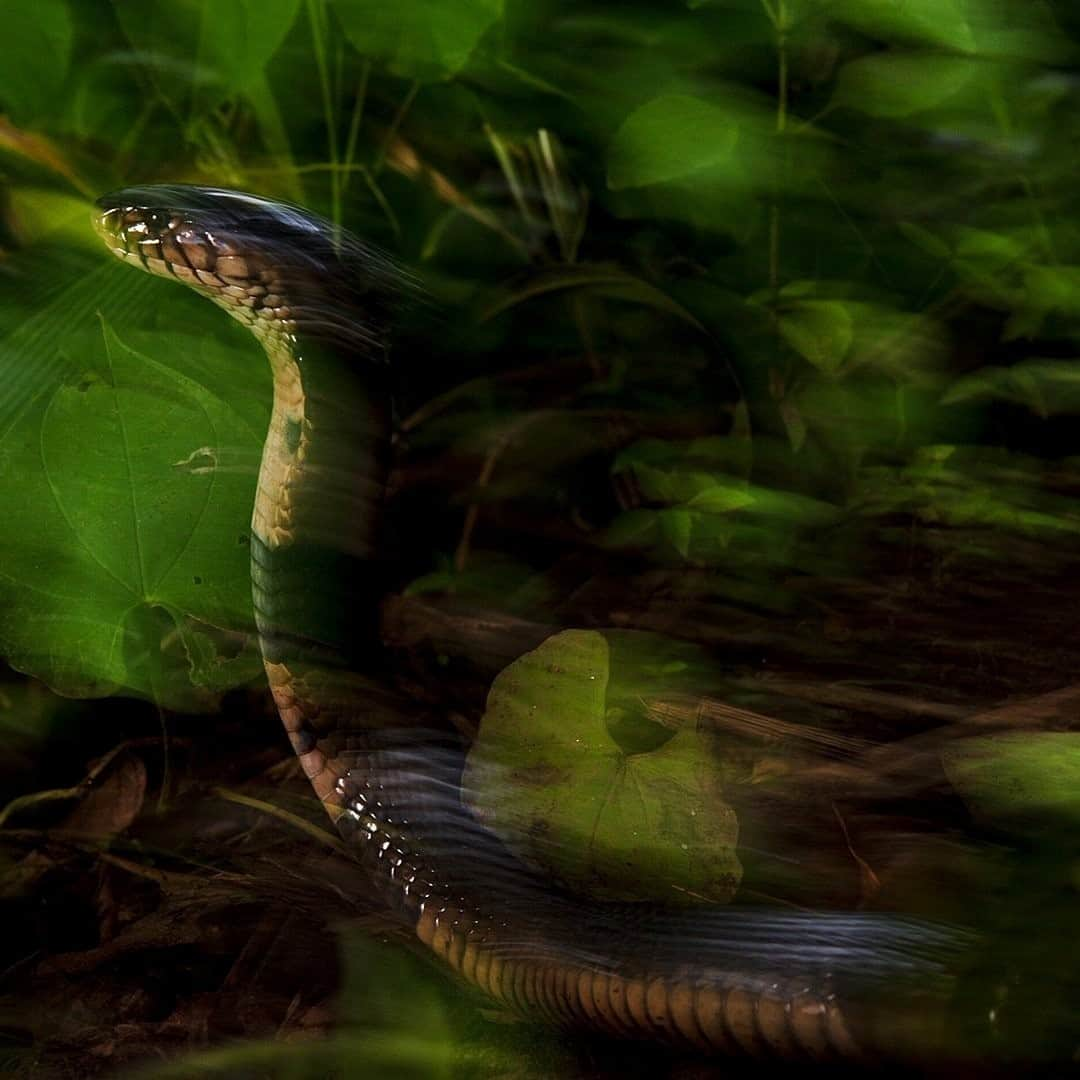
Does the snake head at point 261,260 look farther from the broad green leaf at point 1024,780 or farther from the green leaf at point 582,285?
the broad green leaf at point 1024,780

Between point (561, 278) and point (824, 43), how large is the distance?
20.9 inches

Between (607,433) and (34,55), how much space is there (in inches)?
36.0

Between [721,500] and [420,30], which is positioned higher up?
[420,30]

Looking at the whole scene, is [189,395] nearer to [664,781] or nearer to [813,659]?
[664,781]

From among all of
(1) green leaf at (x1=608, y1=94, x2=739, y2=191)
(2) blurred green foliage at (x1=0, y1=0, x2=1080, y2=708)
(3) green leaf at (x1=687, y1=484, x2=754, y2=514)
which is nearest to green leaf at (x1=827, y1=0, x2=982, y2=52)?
(2) blurred green foliage at (x1=0, y1=0, x2=1080, y2=708)

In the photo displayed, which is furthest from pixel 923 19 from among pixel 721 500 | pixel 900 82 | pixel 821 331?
pixel 721 500

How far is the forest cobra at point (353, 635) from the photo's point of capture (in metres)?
0.99

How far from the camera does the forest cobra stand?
995mm

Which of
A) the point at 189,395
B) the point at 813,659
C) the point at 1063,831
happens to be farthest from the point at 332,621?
the point at 1063,831

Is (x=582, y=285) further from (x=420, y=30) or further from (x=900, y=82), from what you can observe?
(x=900, y=82)

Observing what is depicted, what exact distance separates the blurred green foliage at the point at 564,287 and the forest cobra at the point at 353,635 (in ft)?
0.42

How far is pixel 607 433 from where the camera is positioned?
1.85 m

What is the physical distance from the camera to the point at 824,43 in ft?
4.77

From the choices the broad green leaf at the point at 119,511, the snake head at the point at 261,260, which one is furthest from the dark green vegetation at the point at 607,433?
the snake head at the point at 261,260
